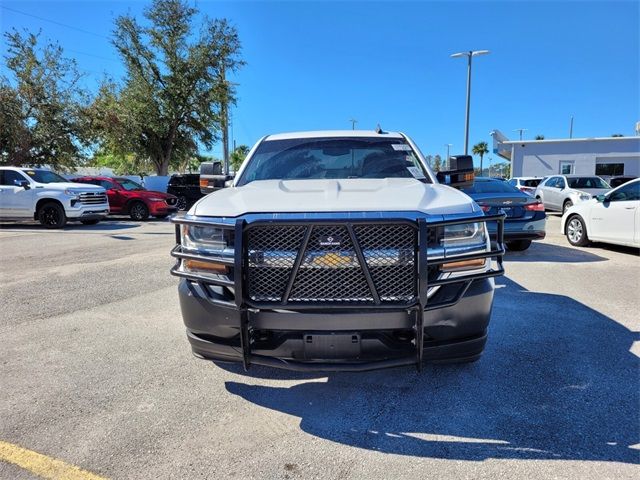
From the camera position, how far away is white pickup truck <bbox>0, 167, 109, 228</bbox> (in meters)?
13.5

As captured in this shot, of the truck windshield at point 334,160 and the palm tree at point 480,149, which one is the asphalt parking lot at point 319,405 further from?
the palm tree at point 480,149

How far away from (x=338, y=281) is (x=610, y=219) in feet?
28.0

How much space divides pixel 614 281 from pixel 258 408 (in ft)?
19.3

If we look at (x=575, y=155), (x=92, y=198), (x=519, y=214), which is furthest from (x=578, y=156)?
(x=92, y=198)

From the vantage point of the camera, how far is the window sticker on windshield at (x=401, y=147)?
4.38 m

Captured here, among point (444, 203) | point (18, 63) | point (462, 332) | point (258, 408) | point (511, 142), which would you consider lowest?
point (258, 408)

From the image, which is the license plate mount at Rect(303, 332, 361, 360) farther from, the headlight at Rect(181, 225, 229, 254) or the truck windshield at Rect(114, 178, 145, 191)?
the truck windshield at Rect(114, 178, 145, 191)

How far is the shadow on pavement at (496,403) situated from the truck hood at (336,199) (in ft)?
4.42

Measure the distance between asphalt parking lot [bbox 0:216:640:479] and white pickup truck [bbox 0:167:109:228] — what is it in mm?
9239

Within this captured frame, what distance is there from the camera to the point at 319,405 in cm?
310

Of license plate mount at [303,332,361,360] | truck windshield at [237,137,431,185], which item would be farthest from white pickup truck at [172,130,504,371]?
truck windshield at [237,137,431,185]

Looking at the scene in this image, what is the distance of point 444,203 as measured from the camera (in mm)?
2820

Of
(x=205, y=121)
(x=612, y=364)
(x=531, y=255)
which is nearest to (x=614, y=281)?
(x=531, y=255)

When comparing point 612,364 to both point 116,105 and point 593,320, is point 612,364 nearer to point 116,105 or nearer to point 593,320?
point 593,320
